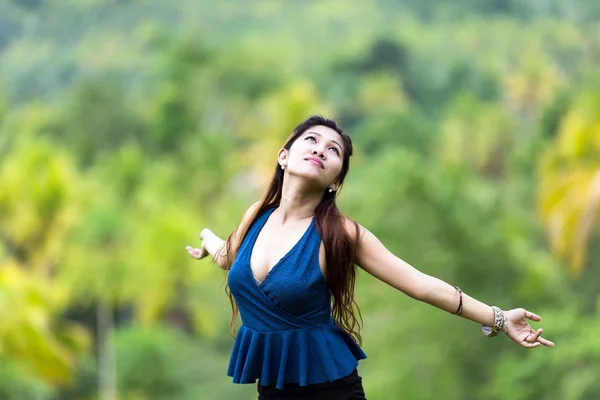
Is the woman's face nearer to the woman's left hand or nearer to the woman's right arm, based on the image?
the woman's right arm

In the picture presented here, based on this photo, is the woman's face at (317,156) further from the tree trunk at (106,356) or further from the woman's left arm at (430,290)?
the tree trunk at (106,356)

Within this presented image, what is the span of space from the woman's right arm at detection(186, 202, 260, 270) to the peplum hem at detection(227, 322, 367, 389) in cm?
26

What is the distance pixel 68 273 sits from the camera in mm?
22750

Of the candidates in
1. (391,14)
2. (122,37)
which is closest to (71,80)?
(122,37)

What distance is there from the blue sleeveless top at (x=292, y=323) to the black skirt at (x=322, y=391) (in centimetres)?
2

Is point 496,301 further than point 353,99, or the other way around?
point 353,99

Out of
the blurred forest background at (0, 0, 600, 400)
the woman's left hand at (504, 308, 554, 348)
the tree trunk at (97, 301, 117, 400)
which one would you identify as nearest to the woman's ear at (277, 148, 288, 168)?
→ the woman's left hand at (504, 308, 554, 348)

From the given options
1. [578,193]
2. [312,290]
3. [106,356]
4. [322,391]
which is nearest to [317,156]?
[312,290]

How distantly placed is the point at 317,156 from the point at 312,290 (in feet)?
1.03

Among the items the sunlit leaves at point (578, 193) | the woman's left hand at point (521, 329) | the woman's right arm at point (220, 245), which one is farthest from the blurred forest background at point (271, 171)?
the woman's left hand at point (521, 329)

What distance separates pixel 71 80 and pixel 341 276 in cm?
3892

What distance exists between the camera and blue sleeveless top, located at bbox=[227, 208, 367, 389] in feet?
8.00

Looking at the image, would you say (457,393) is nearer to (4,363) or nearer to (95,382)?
(4,363)

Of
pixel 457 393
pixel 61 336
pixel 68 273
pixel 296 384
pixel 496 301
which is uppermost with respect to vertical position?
pixel 68 273
